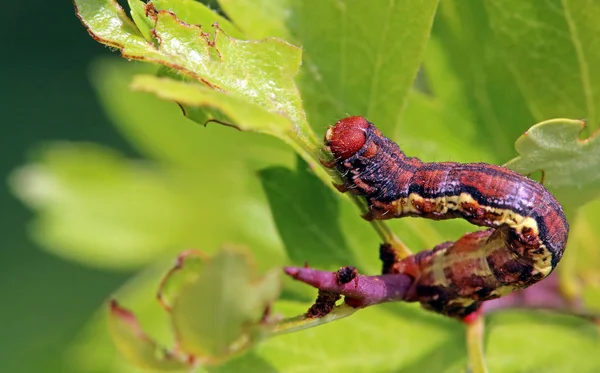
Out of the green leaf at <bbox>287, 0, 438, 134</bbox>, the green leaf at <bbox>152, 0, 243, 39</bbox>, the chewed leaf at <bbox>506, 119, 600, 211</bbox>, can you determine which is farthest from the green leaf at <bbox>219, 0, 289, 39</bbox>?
the chewed leaf at <bbox>506, 119, 600, 211</bbox>

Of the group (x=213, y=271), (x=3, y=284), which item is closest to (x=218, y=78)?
(x=213, y=271)

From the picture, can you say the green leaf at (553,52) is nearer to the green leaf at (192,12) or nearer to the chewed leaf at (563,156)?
the chewed leaf at (563,156)

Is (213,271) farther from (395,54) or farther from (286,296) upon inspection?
(286,296)

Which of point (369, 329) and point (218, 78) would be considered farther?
point (369, 329)

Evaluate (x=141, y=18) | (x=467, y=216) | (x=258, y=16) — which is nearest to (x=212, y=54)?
(x=141, y=18)

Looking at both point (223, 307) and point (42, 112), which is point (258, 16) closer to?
point (223, 307)

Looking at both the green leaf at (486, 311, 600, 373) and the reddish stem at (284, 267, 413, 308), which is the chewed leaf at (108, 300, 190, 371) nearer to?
the reddish stem at (284, 267, 413, 308)
